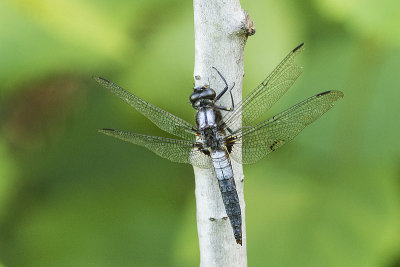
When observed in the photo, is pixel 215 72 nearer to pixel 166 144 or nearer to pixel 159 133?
pixel 166 144

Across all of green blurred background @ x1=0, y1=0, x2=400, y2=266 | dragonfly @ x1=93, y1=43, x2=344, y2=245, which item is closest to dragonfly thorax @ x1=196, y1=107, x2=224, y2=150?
dragonfly @ x1=93, y1=43, x2=344, y2=245

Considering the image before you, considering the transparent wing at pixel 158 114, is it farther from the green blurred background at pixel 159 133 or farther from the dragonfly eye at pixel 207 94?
the green blurred background at pixel 159 133

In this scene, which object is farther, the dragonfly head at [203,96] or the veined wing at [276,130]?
the veined wing at [276,130]

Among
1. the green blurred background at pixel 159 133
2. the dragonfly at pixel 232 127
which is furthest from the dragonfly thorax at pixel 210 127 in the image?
the green blurred background at pixel 159 133

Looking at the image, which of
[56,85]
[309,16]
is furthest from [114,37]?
[309,16]

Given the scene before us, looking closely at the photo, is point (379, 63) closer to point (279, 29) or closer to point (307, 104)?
point (279, 29)

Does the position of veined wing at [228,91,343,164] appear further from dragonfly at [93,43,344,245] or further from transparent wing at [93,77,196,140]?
transparent wing at [93,77,196,140]

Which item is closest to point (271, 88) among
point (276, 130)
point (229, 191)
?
point (276, 130)
